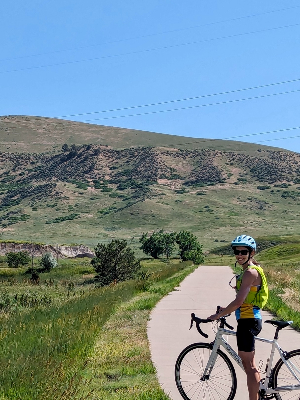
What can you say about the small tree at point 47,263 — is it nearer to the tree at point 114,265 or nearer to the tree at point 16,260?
the tree at point 16,260

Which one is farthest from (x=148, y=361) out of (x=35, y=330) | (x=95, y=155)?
(x=95, y=155)

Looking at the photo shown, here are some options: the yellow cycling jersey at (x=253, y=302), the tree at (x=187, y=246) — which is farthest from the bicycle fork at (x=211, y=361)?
the tree at (x=187, y=246)

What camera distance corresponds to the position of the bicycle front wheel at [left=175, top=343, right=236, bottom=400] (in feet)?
23.5

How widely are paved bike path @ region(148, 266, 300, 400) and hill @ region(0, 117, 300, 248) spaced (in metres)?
82.4

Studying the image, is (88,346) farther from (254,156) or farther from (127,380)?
(254,156)

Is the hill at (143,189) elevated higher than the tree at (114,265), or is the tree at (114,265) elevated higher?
the hill at (143,189)

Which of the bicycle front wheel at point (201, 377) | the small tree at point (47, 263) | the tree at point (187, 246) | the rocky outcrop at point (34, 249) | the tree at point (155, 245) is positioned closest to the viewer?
the bicycle front wheel at point (201, 377)

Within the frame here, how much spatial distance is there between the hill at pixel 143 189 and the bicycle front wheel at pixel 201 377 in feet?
314

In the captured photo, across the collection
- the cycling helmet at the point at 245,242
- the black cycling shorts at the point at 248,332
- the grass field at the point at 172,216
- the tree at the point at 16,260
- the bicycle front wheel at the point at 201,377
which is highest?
the grass field at the point at 172,216

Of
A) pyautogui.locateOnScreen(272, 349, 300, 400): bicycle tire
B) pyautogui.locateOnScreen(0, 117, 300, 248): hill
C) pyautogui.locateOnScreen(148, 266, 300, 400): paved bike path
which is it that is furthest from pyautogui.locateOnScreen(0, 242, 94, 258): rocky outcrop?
pyautogui.locateOnScreen(272, 349, 300, 400): bicycle tire

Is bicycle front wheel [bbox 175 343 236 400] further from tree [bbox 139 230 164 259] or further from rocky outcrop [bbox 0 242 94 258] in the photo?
tree [bbox 139 230 164 259]

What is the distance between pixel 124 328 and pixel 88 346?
324 cm

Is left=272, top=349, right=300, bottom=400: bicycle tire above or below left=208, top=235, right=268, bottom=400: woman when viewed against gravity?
below

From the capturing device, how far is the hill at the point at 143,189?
396 ft
